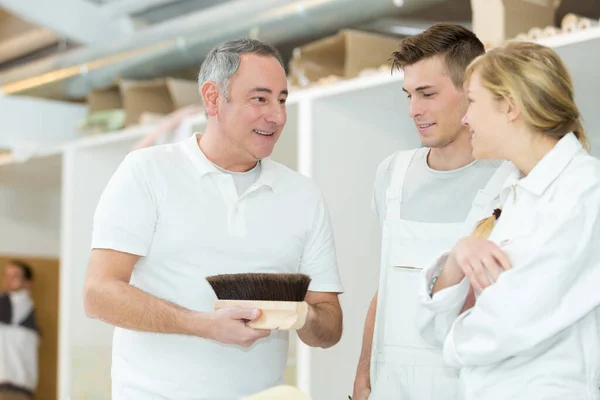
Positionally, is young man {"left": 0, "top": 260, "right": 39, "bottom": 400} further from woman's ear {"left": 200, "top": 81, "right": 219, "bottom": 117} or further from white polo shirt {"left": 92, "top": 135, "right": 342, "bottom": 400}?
woman's ear {"left": 200, "top": 81, "right": 219, "bottom": 117}

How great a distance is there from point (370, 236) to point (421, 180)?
106cm

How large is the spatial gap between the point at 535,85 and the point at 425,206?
2.11 feet

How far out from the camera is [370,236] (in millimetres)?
3229

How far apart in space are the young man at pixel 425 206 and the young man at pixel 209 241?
0.16m

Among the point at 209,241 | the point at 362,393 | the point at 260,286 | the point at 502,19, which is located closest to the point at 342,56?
the point at 502,19

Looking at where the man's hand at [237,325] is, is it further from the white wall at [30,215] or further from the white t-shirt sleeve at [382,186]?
the white wall at [30,215]

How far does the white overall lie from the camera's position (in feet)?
6.64

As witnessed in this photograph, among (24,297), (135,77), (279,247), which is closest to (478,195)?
(279,247)

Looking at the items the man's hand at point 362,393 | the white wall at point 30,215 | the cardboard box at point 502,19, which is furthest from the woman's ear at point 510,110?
the white wall at point 30,215

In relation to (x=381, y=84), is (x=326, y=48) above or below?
above

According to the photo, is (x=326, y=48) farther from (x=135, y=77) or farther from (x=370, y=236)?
(x=135, y=77)

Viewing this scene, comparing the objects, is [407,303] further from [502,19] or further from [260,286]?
[502,19]

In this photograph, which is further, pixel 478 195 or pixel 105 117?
pixel 105 117

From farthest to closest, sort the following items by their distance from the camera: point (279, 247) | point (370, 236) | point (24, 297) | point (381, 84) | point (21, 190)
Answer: point (21, 190), point (24, 297), point (370, 236), point (381, 84), point (279, 247)
